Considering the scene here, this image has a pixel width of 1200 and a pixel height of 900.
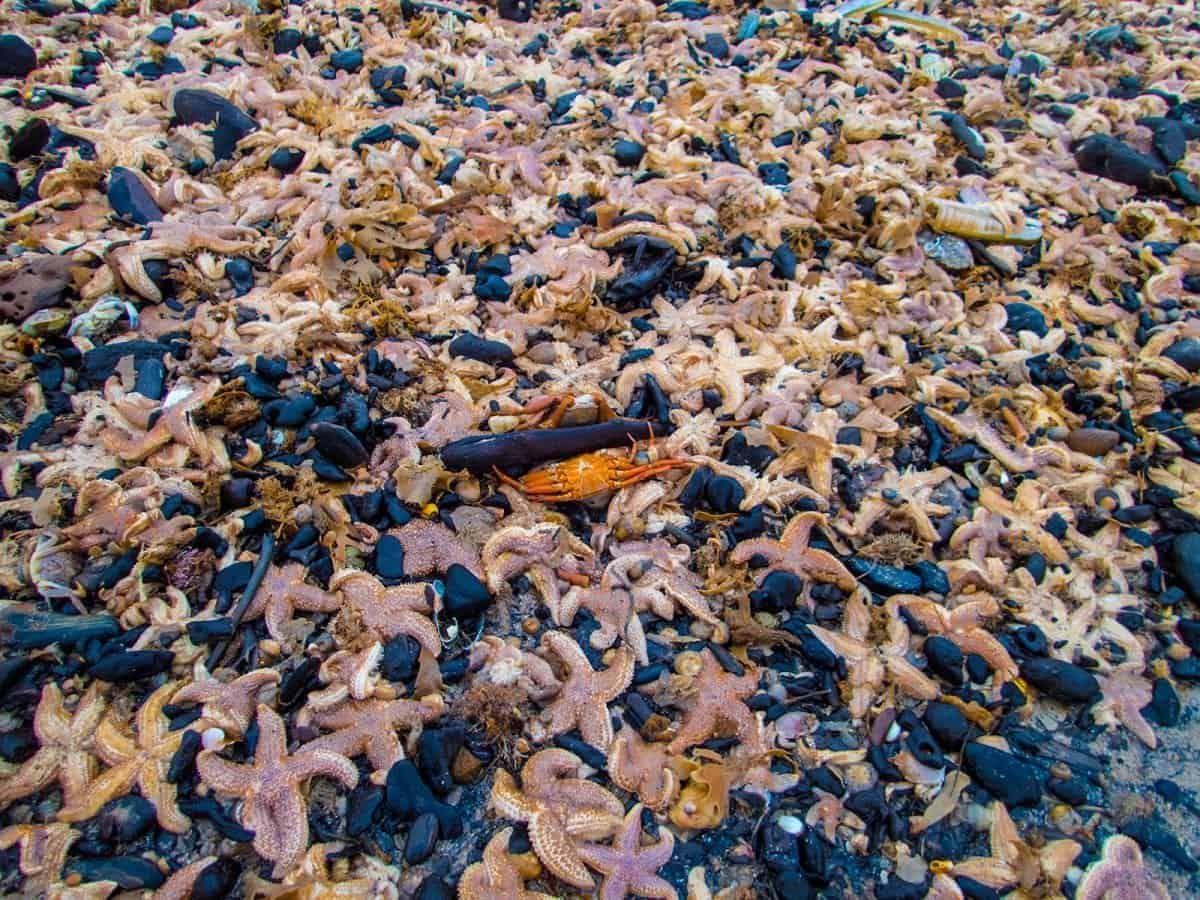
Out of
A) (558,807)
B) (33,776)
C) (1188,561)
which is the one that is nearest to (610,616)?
(558,807)

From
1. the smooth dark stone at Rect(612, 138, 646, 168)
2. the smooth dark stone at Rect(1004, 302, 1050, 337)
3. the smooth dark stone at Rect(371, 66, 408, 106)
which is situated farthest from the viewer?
the smooth dark stone at Rect(371, 66, 408, 106)

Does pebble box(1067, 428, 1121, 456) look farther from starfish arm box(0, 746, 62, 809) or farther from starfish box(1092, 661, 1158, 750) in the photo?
starfish arm box(0, 746, 62, 809)

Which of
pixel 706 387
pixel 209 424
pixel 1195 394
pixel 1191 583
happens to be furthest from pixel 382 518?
pixel 1195 394

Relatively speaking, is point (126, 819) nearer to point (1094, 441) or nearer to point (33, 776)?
point (33, 776)

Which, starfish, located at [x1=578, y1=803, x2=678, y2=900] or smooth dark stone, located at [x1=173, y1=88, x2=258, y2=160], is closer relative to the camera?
starfish, located at [x1=578, y1=803, x2=678, y2=900]

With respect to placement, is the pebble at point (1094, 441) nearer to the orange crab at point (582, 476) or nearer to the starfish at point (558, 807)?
the orange crab at point (582, 476)

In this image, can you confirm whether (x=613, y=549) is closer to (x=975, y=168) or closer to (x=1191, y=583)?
(x=1191, y=583)

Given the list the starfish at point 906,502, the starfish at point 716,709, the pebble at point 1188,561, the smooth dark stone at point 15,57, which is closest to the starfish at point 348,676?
the starfish at point 716,709

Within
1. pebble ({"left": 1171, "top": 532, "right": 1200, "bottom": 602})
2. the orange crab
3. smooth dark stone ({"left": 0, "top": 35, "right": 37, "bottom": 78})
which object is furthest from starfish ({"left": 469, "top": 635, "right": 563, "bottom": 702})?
smooth dark stone ({"left": 0, "top": 35, "right": 37, "bottom": 78})
